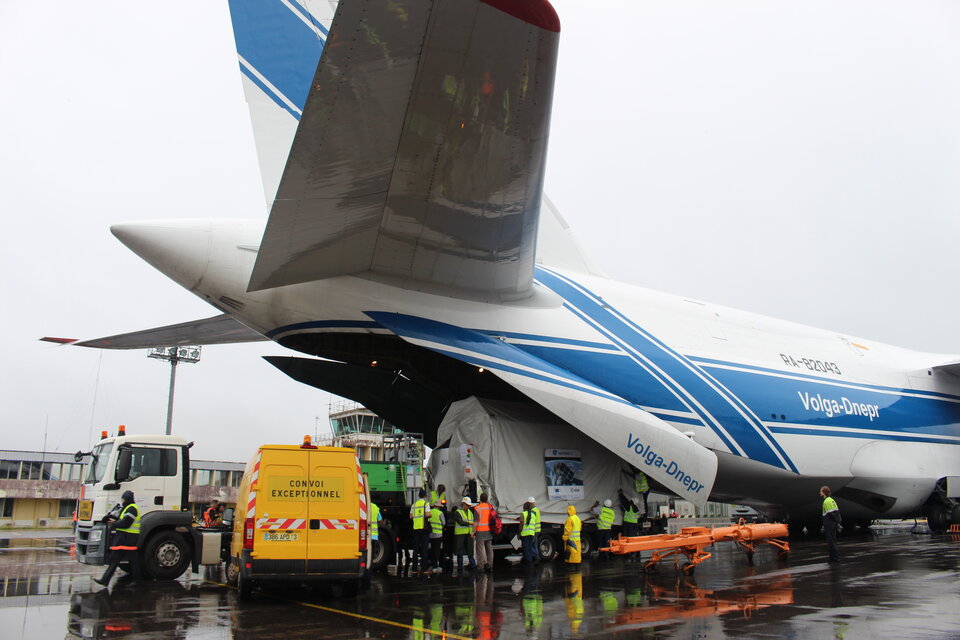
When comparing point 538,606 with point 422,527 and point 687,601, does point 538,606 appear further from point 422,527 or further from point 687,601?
point 422,527

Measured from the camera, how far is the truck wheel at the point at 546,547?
12648 millimetres

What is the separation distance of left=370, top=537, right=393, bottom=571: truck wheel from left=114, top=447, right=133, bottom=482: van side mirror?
375cm

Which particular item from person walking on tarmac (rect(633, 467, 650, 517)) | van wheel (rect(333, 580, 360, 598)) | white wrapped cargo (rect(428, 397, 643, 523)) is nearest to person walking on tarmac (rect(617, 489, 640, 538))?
white wrapped cargo (rect(428, 397, 643, 523))

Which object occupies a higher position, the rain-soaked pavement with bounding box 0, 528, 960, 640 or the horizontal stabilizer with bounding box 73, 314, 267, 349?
the horizontal stabilizer with bounding box 73, 314, 267, 349

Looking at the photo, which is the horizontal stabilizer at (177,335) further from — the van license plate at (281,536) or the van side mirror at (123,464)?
the van license plate at (281,536)

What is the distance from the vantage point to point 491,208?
9.01m

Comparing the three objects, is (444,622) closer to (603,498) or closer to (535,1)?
(535,1)

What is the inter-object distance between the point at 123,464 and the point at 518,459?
6.13m

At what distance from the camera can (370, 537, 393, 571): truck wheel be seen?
1075cm

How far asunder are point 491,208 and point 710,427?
7.05 m

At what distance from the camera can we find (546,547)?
1270cm

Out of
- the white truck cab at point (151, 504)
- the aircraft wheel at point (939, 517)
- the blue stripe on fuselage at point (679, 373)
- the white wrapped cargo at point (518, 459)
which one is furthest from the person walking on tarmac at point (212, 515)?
the aircraft wheel at point (939, 517)

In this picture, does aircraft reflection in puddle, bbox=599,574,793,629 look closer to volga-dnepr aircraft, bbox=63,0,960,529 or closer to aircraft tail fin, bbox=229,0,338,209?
volga-dnepr aircraft, bbox=63,0,960,529

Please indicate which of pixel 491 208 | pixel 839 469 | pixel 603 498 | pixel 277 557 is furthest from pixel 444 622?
pixel 839 469
